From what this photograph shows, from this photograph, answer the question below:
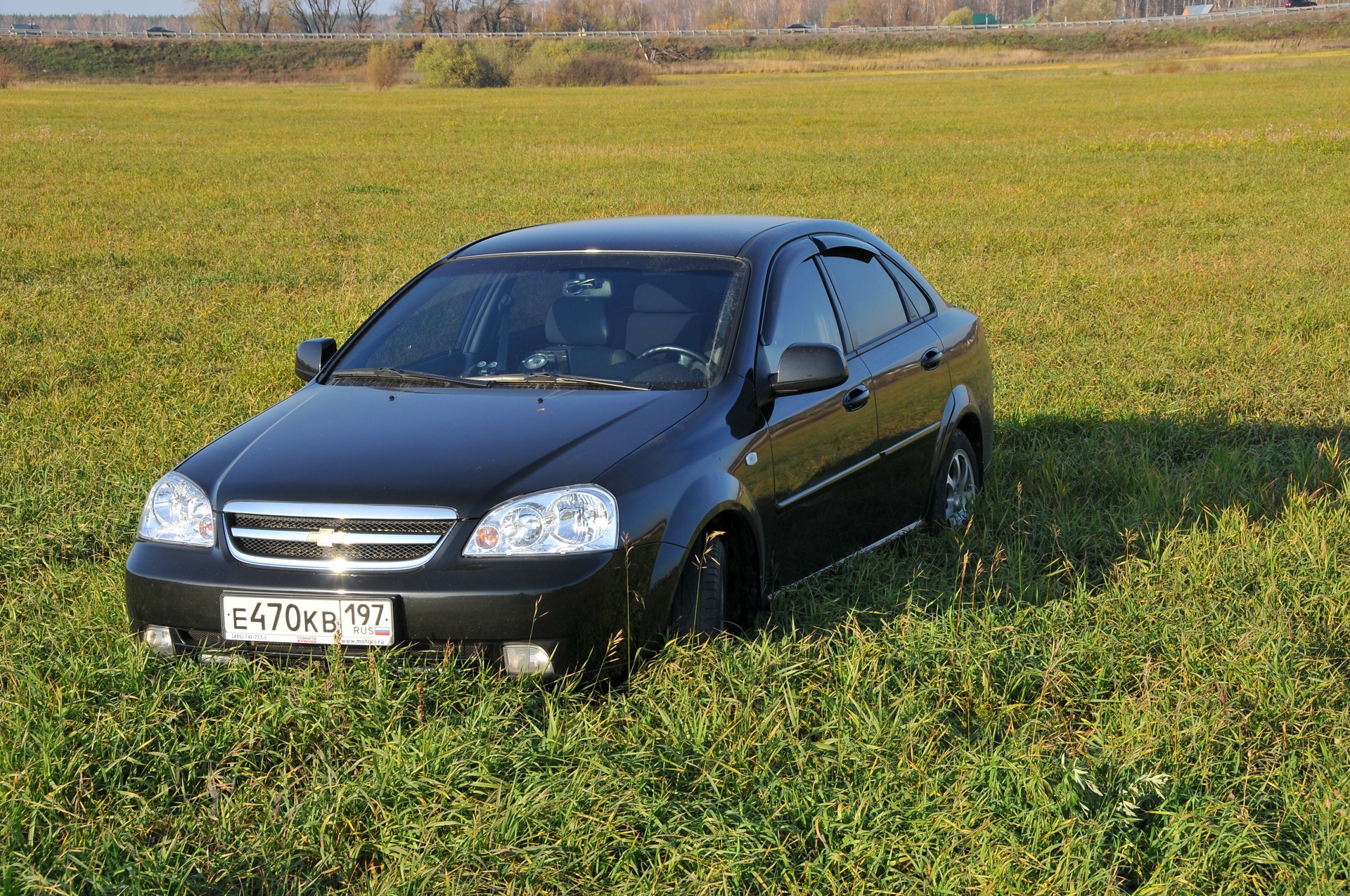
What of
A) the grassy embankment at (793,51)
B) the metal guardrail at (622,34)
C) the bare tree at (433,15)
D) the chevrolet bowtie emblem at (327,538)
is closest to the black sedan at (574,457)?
the chevrolet bowtie emblem at (327,538)

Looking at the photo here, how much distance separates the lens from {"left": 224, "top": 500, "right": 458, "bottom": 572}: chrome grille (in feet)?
12.1

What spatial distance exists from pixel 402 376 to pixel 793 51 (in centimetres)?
11669

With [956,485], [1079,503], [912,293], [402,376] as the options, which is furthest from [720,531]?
[1079,503]

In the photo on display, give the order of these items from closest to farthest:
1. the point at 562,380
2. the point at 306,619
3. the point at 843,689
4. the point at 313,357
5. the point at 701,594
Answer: the point at 306,619, the point at 843,689, the point at 701,594, the point at 562,380, the point at 313,357

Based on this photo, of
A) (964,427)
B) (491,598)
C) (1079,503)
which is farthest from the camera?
(1079,503)

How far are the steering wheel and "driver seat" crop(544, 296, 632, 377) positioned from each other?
0.06 m

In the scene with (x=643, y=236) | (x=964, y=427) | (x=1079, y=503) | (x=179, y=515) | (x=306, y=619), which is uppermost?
(x=643, y=236)

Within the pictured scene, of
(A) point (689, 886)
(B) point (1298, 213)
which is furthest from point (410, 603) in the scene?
(B) point (1298, 213)

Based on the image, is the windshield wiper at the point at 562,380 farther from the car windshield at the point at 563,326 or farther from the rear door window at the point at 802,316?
the rear door window at the point at 802,316

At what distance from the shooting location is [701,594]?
403cm

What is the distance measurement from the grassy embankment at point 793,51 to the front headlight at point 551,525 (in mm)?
98069

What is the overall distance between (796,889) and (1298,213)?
18.3 metres

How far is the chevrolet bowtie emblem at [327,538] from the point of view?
3721 millimetres

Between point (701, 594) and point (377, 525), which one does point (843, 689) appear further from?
point (377, 525)
